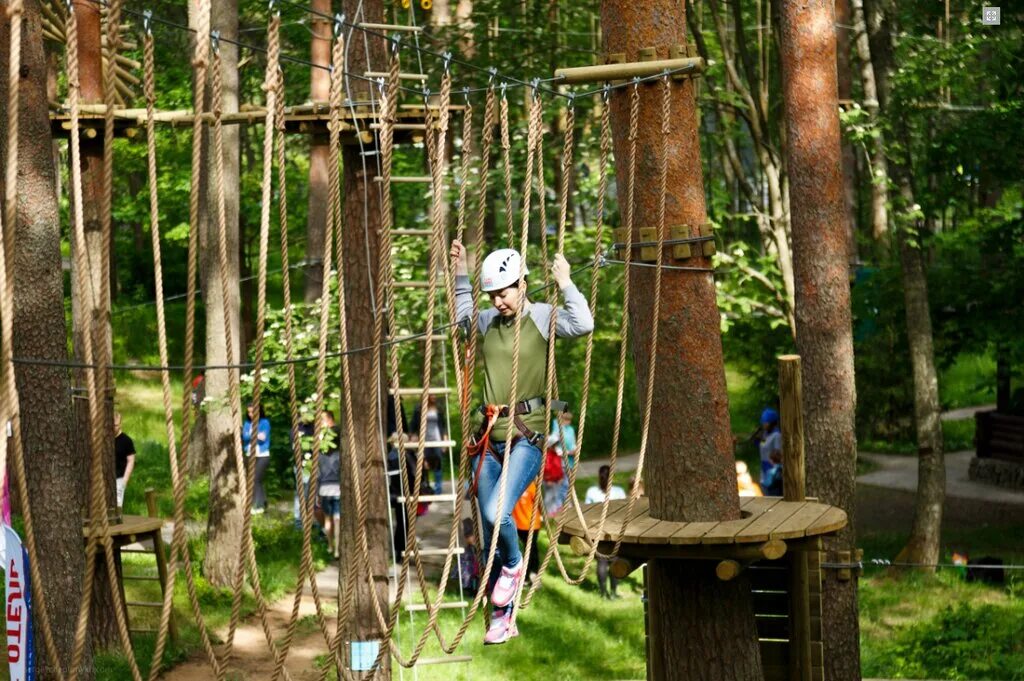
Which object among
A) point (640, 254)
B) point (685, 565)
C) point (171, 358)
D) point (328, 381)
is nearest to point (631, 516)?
point (685, 565)

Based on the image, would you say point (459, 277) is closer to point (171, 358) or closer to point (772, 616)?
point (772, 616)

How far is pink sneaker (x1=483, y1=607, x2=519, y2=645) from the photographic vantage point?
6.05m

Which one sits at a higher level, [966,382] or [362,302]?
[362,302]

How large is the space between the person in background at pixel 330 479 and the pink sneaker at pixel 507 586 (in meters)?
6.16

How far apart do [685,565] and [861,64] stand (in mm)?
11024

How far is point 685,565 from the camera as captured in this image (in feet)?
20.4

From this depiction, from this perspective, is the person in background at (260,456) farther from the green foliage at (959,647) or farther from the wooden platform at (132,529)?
the green foliage at (959,647)

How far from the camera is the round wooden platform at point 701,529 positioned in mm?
5363

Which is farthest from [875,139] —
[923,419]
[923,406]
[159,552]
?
[159,552]

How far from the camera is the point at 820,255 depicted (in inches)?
359

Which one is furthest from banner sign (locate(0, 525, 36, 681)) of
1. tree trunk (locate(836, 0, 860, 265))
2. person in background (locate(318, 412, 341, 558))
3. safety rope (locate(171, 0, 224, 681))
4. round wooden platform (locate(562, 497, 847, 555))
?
tree trunk (locate(836, 0, 860, 265))

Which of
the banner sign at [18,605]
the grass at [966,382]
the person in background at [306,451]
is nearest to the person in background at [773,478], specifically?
the person in background at [306,451]

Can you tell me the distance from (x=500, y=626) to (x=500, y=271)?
5.15ft

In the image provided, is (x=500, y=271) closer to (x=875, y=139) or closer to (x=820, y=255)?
(x=820, y=255)
